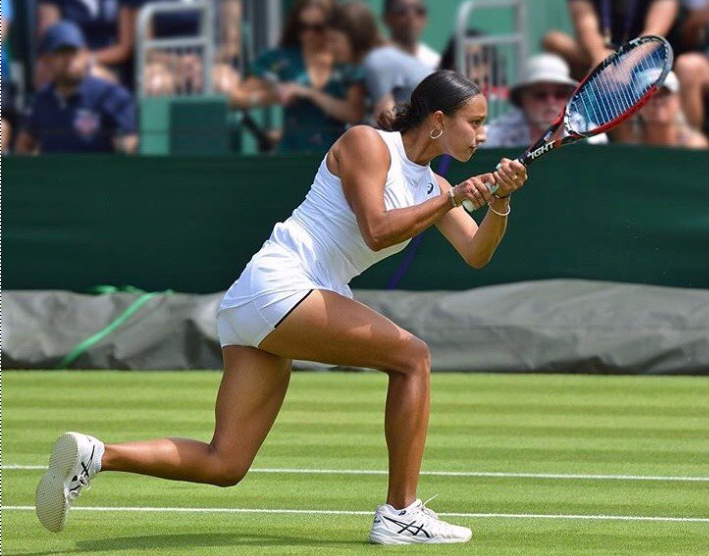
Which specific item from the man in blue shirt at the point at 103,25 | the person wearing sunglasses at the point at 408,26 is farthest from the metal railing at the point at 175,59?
the person wearing sunglasses at the point at 408,26

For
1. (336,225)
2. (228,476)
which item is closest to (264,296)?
(336,225)

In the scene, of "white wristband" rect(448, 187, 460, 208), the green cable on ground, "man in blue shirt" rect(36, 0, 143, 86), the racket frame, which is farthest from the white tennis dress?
"man in blue shirt" rect(36, 0, 143, 86)

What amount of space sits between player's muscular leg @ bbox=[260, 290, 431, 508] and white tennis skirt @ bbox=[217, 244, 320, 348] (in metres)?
0.04

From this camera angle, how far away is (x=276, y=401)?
5473mm

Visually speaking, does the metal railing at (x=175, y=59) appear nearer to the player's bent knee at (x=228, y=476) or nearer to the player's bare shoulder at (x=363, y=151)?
the player's bare shoulder at (x=363, y=151)

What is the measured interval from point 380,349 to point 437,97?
873mm

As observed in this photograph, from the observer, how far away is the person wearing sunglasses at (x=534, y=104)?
11844 millimetres

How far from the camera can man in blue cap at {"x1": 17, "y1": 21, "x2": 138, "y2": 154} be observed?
43.3 feet

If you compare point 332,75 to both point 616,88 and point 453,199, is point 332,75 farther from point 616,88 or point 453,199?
point 453,199

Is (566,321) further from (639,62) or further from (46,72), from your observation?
(46,72)

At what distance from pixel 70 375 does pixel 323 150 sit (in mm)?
2707

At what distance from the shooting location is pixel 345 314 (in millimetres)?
5336

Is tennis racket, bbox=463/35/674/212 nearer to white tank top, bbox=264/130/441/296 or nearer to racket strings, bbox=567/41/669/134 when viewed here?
racket strings, bbox=567/41/669/134

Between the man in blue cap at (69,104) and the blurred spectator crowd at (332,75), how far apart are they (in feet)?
0.04
